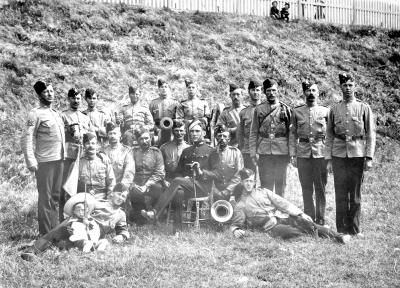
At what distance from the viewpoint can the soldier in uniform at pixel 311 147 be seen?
7.69 m

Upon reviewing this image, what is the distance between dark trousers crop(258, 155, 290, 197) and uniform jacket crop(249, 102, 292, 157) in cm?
12

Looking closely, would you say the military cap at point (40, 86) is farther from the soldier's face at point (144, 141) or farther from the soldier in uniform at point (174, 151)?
the soldier in uniform at point (174, 151)

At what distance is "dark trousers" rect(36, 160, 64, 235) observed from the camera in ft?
22.5

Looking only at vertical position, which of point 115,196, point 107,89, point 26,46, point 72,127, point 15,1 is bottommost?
Result: point 115,196

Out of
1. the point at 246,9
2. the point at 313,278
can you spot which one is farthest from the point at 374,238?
the point at 246,9

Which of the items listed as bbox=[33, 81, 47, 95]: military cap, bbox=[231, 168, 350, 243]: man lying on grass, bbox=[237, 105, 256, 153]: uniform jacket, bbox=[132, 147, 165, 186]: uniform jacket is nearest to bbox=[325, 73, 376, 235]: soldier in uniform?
bbox=[231, 168, 350, 243]: man lying on grass

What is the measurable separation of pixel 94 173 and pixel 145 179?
0.95m

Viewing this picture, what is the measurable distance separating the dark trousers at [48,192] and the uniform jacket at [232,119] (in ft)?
10.6

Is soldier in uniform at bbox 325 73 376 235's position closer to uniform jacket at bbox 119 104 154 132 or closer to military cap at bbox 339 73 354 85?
military cap at bbox 339 73 354 85

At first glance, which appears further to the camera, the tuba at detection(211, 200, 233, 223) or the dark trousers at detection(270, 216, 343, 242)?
the tuba at detection(211, 200, 233, 223)

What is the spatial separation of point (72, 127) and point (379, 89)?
1374cm

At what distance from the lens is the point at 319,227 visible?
6871 millimetres

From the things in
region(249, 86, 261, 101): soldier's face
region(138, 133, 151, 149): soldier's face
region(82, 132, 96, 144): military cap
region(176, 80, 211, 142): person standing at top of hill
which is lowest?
region(138, 133, 151, 149): soldier's face

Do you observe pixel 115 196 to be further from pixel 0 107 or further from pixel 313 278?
pixel 0 107
